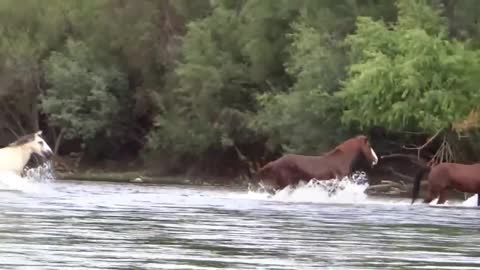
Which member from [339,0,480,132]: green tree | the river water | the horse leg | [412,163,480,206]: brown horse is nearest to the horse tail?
[412,163,480,206]: brown horse

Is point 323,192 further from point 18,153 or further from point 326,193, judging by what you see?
point 18,153

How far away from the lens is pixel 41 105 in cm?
6481

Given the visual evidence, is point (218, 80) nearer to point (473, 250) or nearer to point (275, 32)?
point (275, 32)

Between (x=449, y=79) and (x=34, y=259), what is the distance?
27747 millimetres

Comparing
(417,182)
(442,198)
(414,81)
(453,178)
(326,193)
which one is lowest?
(442,198)

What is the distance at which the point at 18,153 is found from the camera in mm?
33875

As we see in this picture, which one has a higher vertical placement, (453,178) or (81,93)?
(81,93)

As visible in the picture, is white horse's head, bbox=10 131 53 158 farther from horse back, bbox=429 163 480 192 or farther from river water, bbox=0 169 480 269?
horse back, bbox=429 163 480 192

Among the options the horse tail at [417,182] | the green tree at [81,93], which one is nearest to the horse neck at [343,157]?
the horse tail at [417,182]

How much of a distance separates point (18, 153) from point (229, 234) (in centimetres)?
1635

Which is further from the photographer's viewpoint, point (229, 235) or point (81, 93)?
point (81, 93)

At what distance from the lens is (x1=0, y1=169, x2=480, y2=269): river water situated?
1445 cm

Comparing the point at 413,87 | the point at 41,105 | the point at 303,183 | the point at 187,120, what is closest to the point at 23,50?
the point at 41,105

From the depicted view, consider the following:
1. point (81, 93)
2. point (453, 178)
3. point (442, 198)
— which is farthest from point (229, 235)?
point (81, 93)
